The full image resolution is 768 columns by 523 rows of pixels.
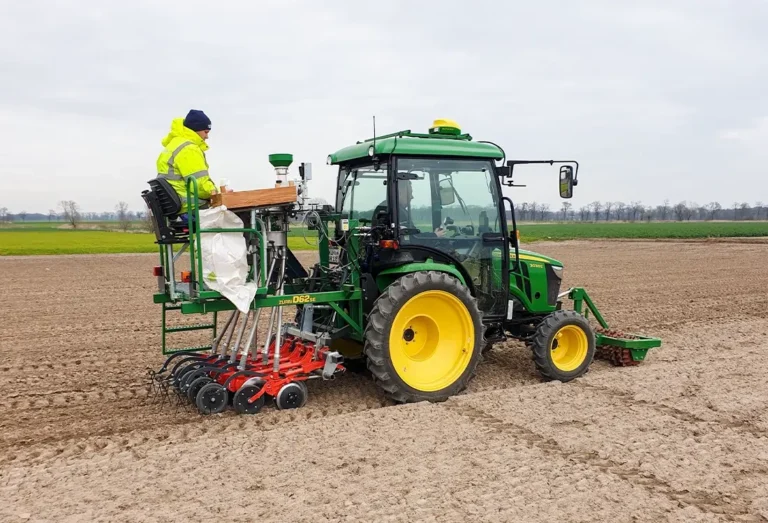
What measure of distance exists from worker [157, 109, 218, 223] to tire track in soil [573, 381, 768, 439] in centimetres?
413

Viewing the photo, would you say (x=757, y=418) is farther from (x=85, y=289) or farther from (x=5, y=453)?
(x=85, y=289)

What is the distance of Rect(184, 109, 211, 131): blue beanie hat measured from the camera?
5.60 metres

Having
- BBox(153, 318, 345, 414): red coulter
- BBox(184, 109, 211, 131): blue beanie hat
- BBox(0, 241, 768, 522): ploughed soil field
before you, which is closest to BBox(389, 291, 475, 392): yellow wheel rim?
BBox(0, 241, 768, 522): ploughed soil field

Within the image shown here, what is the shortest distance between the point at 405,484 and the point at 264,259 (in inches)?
94.9

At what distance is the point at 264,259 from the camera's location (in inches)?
223

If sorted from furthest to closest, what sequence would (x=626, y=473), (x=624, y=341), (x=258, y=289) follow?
(x=624, y=341) → (x=258, y=289) → (x=626, y=473)

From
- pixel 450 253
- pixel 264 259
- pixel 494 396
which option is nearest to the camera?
pixel 264 259

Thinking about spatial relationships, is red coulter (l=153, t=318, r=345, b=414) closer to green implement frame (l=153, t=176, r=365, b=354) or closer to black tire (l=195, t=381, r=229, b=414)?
black tire (l=195, t=381, r=229, b=414)

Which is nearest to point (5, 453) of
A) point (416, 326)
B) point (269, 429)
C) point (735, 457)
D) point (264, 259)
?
point (269, 429)

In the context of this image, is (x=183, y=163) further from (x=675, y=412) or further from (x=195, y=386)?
(x=675, y=412)

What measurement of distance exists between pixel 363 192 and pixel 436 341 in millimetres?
1698

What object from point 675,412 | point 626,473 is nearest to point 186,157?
point 626,473

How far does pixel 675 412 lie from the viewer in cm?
560

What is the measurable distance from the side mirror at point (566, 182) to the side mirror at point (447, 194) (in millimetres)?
1117
